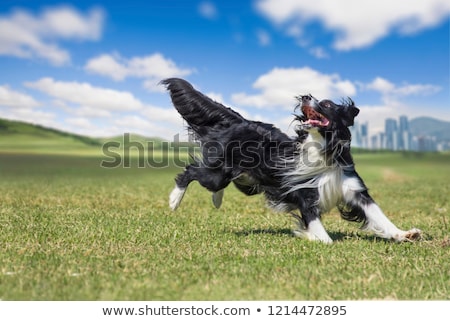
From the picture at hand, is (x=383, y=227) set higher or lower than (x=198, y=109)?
lower

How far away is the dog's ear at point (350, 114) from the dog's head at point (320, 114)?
5 centimetres

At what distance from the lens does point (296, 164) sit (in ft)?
21.0

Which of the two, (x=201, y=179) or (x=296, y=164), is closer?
(x=296, y=164)

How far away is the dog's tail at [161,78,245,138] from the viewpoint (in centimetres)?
710

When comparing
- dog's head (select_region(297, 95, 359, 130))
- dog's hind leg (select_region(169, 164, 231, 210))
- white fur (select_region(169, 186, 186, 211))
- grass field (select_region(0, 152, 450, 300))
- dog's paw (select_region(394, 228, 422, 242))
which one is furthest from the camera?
white fur (select_region(169, 186, 186, 211))

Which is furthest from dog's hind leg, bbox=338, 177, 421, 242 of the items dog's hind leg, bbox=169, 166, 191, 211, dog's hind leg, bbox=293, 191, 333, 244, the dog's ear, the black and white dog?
dog's hind leg, bbox=169, 166, 191, 211

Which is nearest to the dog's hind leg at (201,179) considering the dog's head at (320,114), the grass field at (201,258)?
the grass field at (201,258)

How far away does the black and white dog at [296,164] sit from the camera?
612 cm

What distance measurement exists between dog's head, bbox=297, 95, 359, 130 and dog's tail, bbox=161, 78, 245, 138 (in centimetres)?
119

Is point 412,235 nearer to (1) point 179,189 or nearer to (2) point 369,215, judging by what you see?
(2) point 369,215

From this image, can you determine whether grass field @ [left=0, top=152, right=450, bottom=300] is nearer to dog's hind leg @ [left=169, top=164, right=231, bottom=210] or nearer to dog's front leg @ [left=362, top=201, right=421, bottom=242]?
dog's front leg @ [left=362, top=201, right=421, bottom=242]

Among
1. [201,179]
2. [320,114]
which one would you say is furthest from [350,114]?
[201,179]

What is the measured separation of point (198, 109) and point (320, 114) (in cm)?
195
